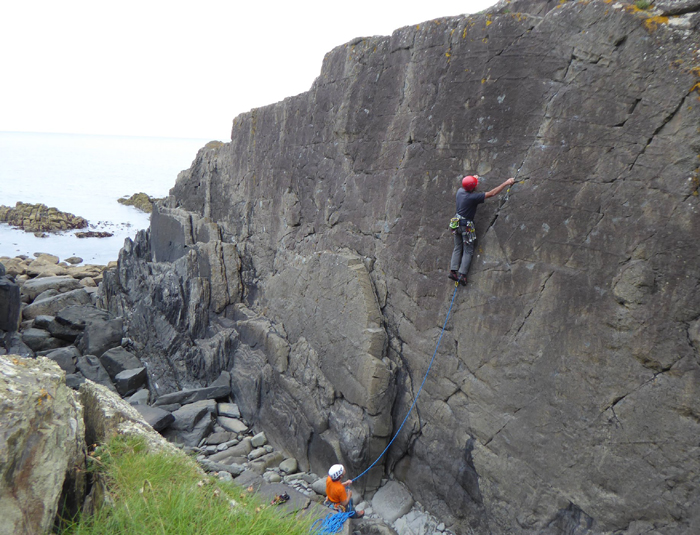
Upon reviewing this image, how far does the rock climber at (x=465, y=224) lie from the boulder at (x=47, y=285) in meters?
17.1

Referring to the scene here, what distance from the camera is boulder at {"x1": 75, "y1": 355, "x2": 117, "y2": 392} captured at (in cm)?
1074

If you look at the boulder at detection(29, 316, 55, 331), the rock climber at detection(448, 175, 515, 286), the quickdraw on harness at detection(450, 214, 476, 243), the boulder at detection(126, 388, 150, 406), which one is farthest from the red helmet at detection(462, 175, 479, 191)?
the boulder at detection(29, 316, 55, 331)

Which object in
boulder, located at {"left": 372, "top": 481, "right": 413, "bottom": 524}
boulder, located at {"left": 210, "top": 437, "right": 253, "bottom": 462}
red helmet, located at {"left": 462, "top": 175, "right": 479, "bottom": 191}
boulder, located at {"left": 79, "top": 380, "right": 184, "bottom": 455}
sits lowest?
boulder, located at {"left": 210, "top": 437, "right": 253, "bottom": 462}

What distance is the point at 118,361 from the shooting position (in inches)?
447

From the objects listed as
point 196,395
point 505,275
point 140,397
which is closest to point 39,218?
point 140,397

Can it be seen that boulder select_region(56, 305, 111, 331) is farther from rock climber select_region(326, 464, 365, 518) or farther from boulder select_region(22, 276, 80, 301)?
rock climber select_region(326, 464, 365, 518)

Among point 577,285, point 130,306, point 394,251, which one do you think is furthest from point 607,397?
point 130,306

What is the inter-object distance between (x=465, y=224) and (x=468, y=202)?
26 cm

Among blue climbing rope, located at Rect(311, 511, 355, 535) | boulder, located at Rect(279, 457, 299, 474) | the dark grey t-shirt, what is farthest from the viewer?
boulder, located at Rect(279, 457, 299, 474)

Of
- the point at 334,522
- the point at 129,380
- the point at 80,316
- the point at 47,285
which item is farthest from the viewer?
the point at 47,285

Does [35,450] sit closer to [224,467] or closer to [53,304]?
[224,467]

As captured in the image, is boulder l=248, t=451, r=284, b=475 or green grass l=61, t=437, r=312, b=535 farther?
boulder l=248, t=451, r=284, b=475

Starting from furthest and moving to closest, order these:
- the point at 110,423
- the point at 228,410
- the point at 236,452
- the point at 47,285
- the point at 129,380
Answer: the point at 47,285 → the point at 129,380 → the point at 228,410 → the point at 236,452 → the point at 110,423

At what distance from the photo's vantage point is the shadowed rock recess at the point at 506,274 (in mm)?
3871
